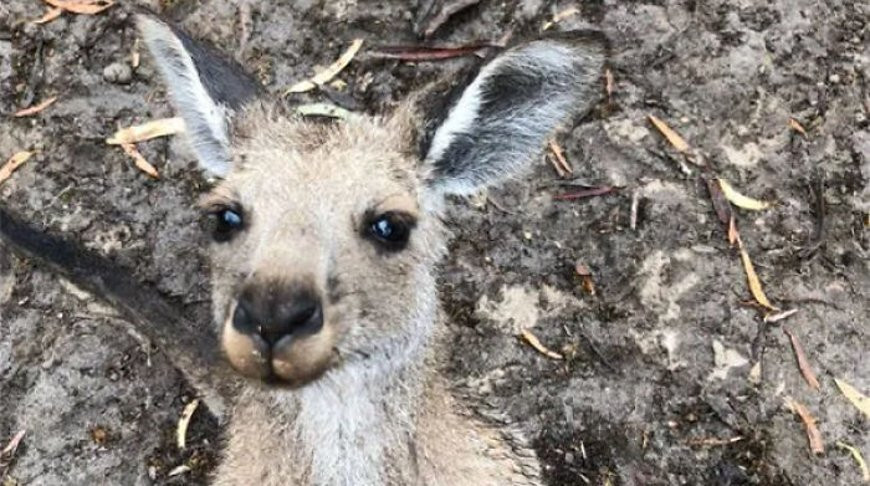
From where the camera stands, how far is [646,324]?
16.0 feet

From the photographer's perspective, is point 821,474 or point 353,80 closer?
point 821,474

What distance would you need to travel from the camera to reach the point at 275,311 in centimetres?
283

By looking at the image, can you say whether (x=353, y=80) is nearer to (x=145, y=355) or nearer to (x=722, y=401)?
(x=145, y=355)

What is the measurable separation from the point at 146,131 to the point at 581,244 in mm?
2144

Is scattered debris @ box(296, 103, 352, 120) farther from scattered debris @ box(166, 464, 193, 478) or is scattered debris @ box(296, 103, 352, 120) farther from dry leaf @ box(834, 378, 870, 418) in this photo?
dry leaf @ box(834, 378, 870, 418)

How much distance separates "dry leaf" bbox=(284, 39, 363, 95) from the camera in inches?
207

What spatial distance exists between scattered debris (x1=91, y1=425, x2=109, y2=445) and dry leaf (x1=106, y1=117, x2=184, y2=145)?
137 centimetres

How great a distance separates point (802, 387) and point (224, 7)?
3.30m

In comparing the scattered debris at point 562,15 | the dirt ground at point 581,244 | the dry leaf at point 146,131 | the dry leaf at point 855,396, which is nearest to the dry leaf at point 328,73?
the dirt ground at point 581,244

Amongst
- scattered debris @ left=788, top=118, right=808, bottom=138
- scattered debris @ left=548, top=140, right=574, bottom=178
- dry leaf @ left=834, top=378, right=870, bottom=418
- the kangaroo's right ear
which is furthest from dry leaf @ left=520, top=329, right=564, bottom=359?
the kangaroo's right ear

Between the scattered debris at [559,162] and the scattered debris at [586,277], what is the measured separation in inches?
18.2

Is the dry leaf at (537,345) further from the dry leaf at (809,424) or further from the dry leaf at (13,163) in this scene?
the dry leaf at (13,163)

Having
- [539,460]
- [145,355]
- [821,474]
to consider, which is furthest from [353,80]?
[821,474]

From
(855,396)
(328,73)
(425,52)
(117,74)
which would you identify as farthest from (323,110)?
(855,396)
